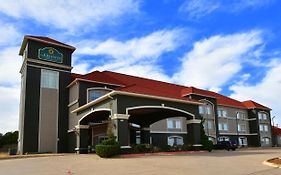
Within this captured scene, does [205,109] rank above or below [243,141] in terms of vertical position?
above

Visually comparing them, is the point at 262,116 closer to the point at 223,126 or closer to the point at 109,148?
the point at 223,126

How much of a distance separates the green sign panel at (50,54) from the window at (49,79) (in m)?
1.58

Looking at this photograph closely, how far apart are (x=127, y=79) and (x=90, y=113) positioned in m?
16.9

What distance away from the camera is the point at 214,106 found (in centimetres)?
5378

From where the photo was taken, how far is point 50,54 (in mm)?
38000

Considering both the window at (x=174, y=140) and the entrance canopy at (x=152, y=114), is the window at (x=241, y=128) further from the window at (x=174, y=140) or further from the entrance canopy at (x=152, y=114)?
the entrance canopy at (x=152, y=114)

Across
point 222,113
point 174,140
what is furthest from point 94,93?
point 222,113

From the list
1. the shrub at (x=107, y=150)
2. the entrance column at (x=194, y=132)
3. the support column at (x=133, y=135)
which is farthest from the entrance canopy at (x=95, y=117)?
the entrance column at (x=194, y=132)

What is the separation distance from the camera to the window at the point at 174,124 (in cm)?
4752

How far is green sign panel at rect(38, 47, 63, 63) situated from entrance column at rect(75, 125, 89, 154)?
10334 mm

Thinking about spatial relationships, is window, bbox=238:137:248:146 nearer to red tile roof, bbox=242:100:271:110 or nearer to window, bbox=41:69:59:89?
red tile roof, bbox=242:100:271:110

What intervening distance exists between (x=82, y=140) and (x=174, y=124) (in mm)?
19636

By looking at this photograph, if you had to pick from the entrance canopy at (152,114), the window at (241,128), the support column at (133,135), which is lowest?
the support column at (133,135)

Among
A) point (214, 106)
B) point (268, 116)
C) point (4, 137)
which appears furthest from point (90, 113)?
point (268, 116)
